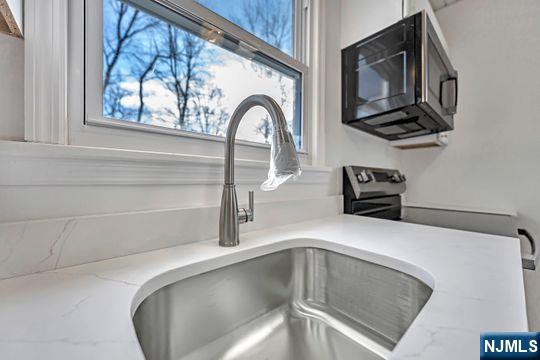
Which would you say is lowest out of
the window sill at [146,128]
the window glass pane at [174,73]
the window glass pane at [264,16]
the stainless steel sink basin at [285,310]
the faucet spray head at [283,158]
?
the stainless steel sink basin at [285,310]

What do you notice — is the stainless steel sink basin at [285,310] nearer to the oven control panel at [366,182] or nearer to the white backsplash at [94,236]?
the white backsplash at [94,236]

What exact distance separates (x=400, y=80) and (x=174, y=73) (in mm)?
A: 965

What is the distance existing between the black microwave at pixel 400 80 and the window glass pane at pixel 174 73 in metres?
0.55

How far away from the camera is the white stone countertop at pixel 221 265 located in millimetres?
242

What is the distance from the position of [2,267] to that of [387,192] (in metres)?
1.63

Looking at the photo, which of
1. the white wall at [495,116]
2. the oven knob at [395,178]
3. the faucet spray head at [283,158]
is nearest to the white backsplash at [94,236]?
the faucet spray head at [283,158]

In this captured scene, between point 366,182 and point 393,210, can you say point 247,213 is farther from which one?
point 393,210

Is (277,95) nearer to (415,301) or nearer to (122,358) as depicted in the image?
(415,301)

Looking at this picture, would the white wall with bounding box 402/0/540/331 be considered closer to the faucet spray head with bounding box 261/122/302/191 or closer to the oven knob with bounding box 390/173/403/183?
the oven knob with bounding box 390/173/403/183

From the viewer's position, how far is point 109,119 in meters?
0.60

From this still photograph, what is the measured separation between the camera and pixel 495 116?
5.32 ft

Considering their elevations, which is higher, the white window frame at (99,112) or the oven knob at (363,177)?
the white window frame at (99,112)

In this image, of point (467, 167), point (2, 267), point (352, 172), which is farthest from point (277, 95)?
point (467, 167)

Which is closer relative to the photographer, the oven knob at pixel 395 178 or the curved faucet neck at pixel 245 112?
the curved faucet neck at pixel 245 112
